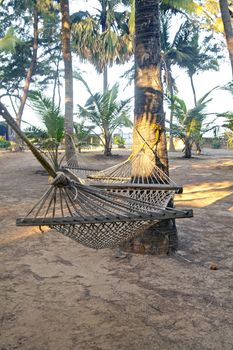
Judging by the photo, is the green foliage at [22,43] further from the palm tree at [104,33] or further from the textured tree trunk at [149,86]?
the textured tree trunk at [149,86]

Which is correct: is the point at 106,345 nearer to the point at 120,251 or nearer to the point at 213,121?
the point at 120,251

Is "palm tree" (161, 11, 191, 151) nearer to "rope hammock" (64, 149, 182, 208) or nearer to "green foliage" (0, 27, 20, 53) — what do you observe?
"green foliage" (0, 27, 20, 53)

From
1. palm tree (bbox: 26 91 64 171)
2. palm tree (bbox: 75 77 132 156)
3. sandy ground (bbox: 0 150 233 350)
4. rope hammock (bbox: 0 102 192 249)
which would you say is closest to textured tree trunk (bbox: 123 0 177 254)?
sandy ground (bbox: 0 150 233 350)

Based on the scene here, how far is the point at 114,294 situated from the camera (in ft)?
9.21

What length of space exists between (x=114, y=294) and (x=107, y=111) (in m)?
9.53

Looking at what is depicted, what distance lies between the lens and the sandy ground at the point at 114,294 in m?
2.20

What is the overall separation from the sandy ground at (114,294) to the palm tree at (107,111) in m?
7.56

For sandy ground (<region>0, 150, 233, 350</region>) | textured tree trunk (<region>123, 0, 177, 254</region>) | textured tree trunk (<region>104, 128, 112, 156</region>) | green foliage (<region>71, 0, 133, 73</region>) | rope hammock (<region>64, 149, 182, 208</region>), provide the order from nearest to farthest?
sandy ground (<region>0, 150, 233, 350</region>) < rope hammock (<region>64, 149, 182, 208</region>) < textured tree trunk (<region>123, 0, 177, 254</region>) < textured tree trunk (<region>104, 128, 112, 156</region>) < green foliage (<region>71, 0, 133, 73</region>)

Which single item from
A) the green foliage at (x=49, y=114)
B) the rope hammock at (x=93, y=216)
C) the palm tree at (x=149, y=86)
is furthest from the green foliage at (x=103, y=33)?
the rope hammock at (x=93, y=216)

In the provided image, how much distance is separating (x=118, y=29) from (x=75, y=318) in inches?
655

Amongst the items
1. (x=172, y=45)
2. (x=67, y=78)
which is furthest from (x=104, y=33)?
(x=67, y=78)

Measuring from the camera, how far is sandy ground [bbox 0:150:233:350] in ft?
7.23

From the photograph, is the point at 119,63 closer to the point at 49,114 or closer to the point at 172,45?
the point at 172,45

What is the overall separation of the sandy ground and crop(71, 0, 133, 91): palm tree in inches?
534
